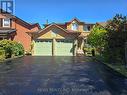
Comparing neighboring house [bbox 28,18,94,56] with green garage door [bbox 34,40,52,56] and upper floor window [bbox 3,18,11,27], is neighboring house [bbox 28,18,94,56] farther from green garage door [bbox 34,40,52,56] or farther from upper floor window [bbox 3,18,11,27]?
upper floor window [bbox 3,18,11,27]

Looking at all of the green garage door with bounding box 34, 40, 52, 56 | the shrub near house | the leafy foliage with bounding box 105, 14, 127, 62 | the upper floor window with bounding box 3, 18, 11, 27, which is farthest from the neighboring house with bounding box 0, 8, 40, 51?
the leafy foliage with bounding box 105, 14, 127, 62

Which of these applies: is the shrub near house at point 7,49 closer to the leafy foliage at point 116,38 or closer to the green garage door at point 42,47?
the green garage door at point 42,47

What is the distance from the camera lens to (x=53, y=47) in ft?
162

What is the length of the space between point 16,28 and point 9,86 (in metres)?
39.6

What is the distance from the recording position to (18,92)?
12.4 m

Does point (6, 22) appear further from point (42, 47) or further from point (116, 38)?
point (116, 38)

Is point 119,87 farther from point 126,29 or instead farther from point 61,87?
point 126,29

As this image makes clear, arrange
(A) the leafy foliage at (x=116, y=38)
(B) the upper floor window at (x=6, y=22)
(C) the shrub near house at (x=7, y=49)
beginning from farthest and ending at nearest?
(B) the upper floor window at (x=6, y=22) < (C) the shrub near house at (x=7, y=49) < (A) the leafy foliage at (x=116, y=38)

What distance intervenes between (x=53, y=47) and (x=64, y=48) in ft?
5.61

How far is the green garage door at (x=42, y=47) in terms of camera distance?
49.7 metres

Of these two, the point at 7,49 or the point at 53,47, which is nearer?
the point at 7,49

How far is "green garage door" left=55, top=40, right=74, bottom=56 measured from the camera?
162 ft

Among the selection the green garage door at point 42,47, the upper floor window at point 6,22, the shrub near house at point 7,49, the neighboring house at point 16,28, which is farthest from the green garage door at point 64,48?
the upper floor window at point 6,22

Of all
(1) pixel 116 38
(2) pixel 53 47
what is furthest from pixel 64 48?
(1) pixel 116 38
